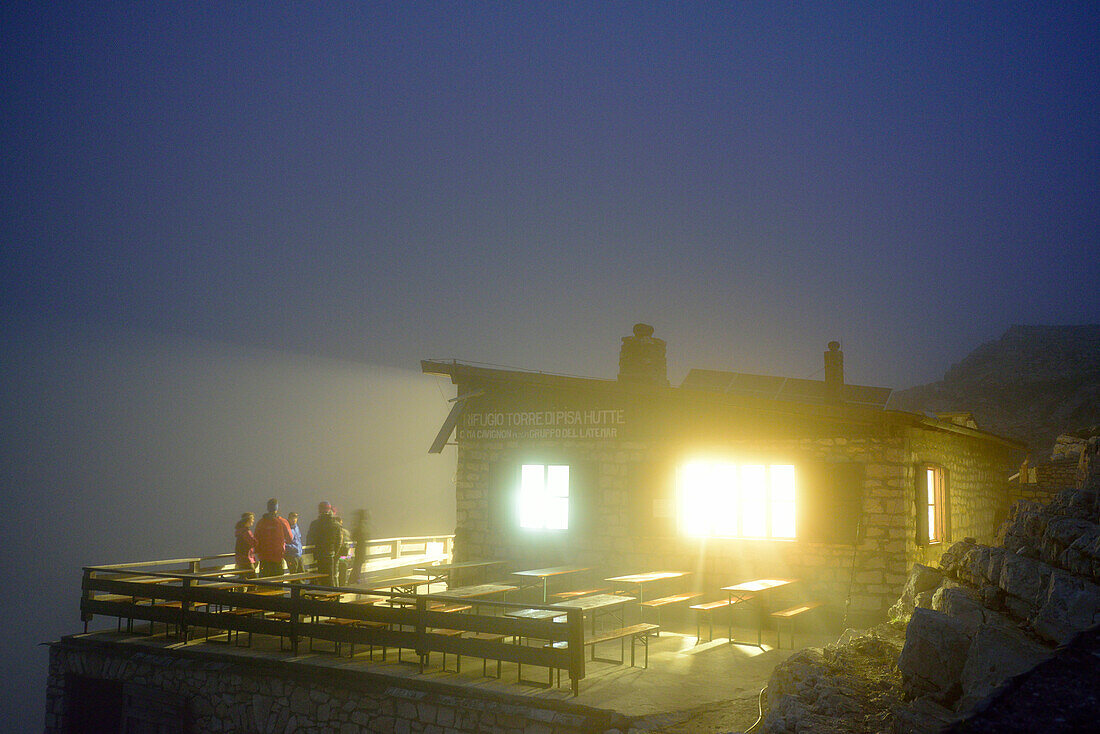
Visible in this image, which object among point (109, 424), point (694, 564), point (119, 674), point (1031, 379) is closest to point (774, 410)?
point (694, 564)

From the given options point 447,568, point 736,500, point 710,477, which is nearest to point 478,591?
point 447,568

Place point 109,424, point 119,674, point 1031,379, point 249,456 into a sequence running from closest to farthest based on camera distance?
1. point 119,674
2. point 1031,379
3. point 249,456
4. point 109,424

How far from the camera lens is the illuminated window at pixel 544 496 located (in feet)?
43.7

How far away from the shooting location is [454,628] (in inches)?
314

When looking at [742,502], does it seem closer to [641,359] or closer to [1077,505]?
[641,359]

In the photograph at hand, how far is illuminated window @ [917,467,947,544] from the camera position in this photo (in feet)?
36.9

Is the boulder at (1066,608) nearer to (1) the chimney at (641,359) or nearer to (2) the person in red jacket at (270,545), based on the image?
(1) the chimney at (641,359)

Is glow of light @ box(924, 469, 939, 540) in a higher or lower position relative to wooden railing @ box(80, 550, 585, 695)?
higher

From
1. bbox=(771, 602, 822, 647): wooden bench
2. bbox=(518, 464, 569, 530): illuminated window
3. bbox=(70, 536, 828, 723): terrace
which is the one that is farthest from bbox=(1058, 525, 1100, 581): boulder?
bbox=(518, 464, 569, 530): illuminated window

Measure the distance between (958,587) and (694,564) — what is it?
16.4 ft

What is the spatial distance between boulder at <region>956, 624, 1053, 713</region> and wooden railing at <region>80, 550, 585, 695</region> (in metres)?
3.32

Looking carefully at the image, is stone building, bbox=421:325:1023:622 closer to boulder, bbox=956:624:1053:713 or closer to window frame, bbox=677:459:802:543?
window frame, bbox=677:459:802:543

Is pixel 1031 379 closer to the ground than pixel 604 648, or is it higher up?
higher up

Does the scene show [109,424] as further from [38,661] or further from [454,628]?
[454,628]
